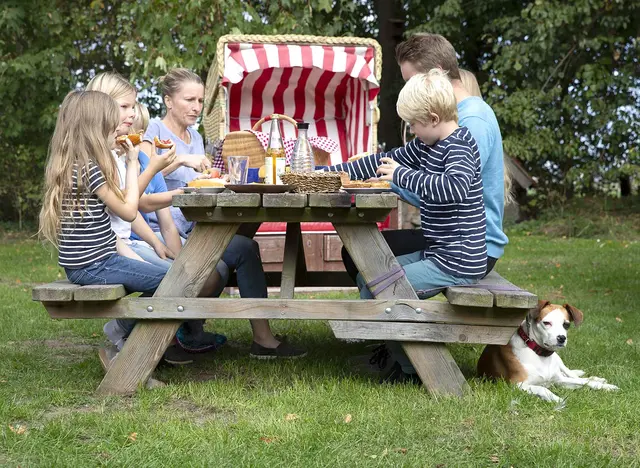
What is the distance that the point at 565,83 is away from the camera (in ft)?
45.2

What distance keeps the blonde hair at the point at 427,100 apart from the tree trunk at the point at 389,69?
34.8 ft

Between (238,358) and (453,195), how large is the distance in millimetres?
1597

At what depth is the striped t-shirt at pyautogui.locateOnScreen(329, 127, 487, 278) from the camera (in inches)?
134

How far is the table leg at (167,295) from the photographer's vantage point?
3.52m

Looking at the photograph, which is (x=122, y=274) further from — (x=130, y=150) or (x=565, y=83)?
(x=565, y=83)

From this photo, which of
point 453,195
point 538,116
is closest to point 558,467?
point 453,195

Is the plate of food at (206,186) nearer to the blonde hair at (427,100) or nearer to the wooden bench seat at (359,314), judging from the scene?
the wooden bench seat at (359,314)

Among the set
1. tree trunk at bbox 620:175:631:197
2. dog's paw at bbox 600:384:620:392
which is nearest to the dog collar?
dog's paw at bbox 600:384:620:392

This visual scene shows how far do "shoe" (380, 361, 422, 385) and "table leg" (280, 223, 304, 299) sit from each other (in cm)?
59

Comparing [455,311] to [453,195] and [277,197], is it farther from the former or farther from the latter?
[277,197]

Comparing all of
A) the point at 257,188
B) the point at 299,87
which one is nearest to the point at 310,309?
the point at 257,188

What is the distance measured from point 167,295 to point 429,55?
167 cm

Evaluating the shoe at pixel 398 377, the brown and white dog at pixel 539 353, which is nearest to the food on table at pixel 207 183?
the shoe at pixel 398 377

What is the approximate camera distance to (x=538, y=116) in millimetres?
13336
